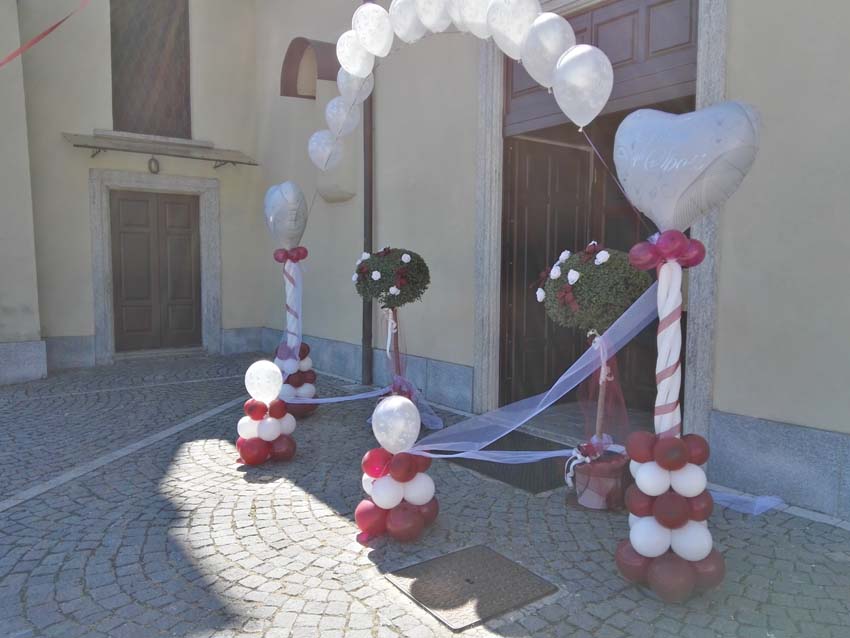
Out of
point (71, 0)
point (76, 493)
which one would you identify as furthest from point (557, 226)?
point (71, 0)

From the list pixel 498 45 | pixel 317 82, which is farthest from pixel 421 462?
pixel 317 82

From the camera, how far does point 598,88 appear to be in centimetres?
325

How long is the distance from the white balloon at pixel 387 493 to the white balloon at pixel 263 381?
1596 mm

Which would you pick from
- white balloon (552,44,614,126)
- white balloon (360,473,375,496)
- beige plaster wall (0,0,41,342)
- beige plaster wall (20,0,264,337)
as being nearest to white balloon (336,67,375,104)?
white balloon (552,44,614,126)

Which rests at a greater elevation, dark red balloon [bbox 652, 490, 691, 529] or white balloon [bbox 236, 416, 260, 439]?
dark red balloon [bbox 652, 490, 691, 529]

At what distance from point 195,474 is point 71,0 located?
7.59m

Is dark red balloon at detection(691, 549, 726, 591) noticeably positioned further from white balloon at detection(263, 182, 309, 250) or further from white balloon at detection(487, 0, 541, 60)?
white balloon at detection(263, 182, 309, 250)

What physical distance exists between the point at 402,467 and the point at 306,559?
69 centimetres

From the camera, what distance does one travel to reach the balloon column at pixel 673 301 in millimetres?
2830

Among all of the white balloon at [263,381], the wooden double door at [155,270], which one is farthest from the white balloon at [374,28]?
the wooden double door at [155,270]

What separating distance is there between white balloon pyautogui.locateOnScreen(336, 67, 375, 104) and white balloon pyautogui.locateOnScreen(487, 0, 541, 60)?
171 centimetres

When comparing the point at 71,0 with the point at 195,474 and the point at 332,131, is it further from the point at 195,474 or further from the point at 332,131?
the point at 195,474

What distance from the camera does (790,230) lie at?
385 cm

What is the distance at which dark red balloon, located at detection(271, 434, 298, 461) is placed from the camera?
15.9 ft
